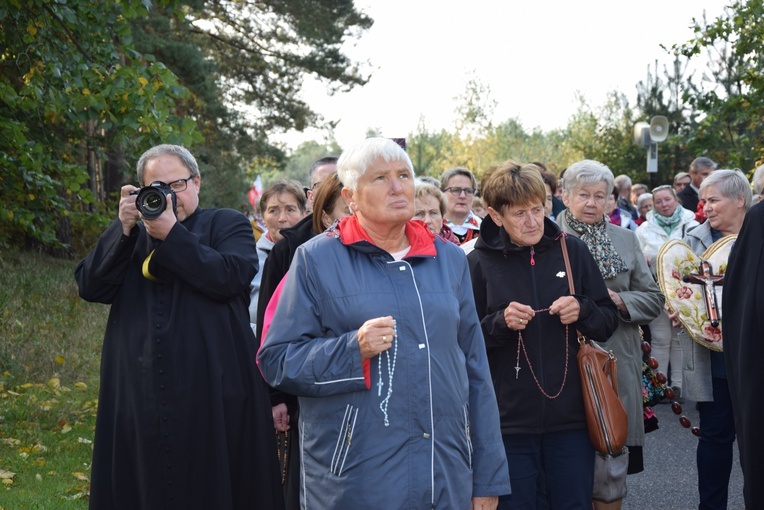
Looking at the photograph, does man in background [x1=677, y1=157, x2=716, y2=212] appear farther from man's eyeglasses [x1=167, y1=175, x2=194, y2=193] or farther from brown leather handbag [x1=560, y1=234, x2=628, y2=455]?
man's eyeglasses [x1=167, y1=175, x2=194, y2=193]

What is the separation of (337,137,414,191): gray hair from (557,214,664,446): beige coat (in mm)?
2187

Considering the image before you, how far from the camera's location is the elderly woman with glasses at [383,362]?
10.0 ft

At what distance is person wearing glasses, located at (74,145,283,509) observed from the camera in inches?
150

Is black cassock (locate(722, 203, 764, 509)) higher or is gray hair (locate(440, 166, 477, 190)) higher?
gray hair (locate(440, 166, 477, 190))

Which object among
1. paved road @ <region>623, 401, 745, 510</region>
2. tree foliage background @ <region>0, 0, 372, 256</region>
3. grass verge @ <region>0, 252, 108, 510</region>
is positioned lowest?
paved road @ <region>623, 401, 745, 510</region>

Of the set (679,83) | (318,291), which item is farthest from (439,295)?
(679,83)

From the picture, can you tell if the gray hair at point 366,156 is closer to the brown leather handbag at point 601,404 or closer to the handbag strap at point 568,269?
the handbag strap at point 568,269

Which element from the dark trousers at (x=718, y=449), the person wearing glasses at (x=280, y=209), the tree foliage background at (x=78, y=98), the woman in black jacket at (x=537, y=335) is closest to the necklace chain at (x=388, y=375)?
the woman in black jacket at (x=537, y=335)

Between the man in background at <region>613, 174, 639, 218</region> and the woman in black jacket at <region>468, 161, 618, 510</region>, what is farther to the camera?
the man in background at <region>613, 174, 639, 218</region>

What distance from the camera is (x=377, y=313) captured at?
312 centimetres

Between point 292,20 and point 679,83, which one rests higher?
point 292,20

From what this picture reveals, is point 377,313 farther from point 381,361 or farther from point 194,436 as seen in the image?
point 194,436

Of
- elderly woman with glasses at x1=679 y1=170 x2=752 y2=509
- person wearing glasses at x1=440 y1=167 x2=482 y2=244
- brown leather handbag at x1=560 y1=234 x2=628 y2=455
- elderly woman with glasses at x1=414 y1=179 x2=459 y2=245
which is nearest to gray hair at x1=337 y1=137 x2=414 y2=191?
brown leather handbag at x1=560 y1=234 x2=628 y2=455

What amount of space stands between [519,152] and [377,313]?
4021cm
